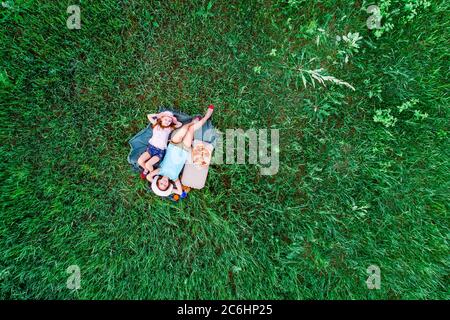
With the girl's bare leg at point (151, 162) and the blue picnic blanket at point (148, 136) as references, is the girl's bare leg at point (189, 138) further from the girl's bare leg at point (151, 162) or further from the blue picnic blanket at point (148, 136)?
the girl's bare leg at point (151, 162)

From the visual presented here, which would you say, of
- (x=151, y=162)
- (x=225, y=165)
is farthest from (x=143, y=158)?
(x=225, y=165)

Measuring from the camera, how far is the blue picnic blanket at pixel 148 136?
3473 mm

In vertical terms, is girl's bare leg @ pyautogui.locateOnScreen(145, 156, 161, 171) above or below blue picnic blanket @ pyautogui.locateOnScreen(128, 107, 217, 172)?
below

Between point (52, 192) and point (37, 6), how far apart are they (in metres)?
2.16

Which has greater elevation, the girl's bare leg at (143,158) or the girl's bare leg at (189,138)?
the girl's bare leg at (189,138)

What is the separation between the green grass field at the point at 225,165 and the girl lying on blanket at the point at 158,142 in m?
0.25

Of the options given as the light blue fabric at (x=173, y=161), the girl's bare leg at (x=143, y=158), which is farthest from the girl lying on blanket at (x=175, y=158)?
the girl's bare leg at (x=143, y=158)

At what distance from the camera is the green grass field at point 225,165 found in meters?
3.43

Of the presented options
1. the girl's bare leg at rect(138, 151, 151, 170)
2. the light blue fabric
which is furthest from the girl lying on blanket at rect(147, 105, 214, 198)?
the girl's bare leg at rect(138, 151, 151, 170)

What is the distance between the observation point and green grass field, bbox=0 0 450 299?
3.43 metres

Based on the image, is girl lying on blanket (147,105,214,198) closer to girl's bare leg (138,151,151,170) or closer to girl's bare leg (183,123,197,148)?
girl's bare leg (183,123,197,148)

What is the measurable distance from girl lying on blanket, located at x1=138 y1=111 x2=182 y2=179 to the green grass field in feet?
0.81

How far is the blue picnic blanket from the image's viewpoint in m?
3.47

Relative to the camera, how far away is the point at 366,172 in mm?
3479
